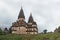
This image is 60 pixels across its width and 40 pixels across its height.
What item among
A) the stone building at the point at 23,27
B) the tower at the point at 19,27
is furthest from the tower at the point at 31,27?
the tower at the point at 19,27

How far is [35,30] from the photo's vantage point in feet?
218

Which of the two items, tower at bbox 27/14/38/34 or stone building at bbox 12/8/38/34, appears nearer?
stone building at bbox 12/8/38/34

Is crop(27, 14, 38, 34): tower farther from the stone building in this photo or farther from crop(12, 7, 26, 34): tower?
crop(12, 7, 26, 34): tower

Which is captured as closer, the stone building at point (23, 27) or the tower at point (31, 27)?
the stone building at point (23, 27)

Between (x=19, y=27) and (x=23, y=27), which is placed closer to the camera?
(x=19, y=27)

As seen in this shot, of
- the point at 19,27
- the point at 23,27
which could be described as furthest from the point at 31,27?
the point at 19,27

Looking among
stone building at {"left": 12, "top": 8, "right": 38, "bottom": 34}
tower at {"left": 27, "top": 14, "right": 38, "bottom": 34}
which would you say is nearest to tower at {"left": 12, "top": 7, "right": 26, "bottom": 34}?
stone building at {"left": 12, "top": 8, "right": 38, "bottom": 34}

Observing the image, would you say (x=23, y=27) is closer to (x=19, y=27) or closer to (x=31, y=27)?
(x=19, y=27)

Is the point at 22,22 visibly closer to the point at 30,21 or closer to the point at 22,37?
the point at 30,21

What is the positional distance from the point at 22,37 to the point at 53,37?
26.1 feet

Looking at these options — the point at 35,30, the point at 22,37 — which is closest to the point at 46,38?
the point at 22,37

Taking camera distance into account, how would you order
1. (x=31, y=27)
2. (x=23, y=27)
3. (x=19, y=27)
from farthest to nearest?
1. (x=31, y=27)
2. (x=23, y=27)
3. (x=19, y=27)

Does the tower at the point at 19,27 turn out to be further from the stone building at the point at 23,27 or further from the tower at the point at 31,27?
the tower at the point at 31,27

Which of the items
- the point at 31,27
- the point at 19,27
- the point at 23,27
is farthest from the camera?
the point at 31,27
